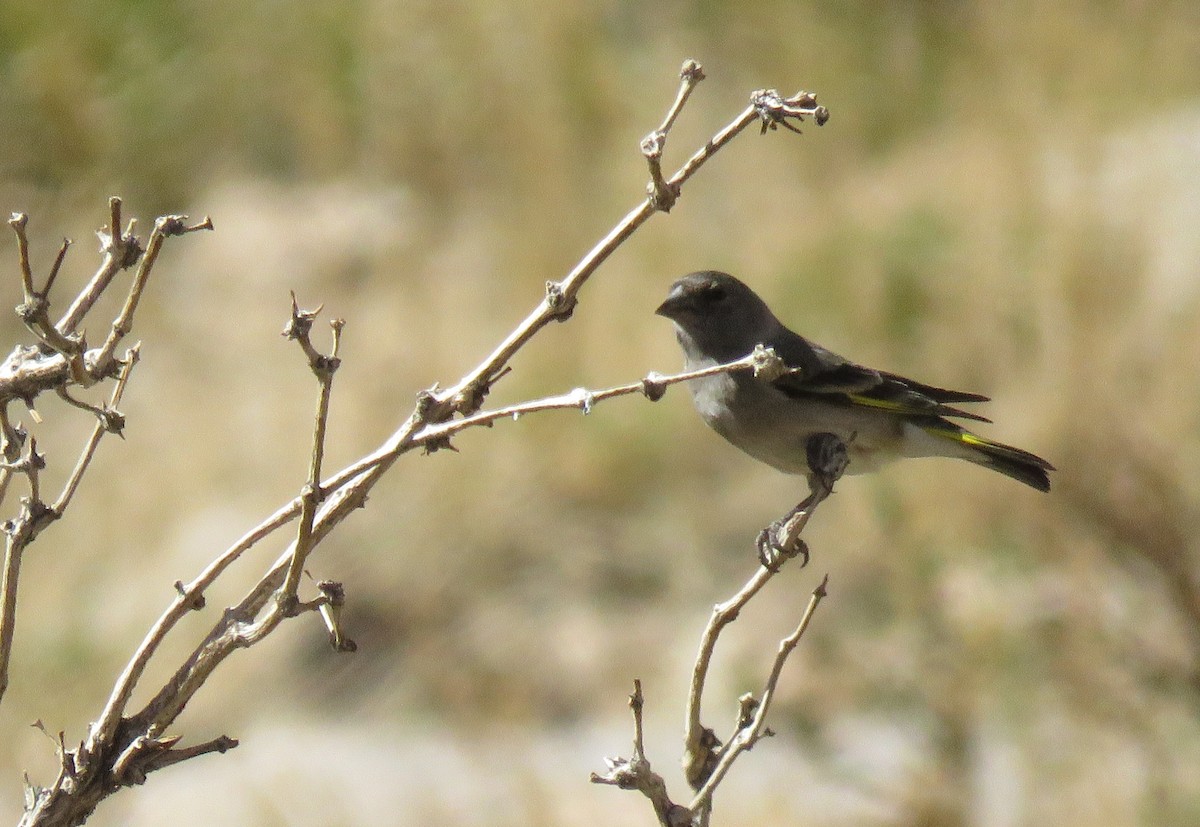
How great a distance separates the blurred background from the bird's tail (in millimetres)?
2044

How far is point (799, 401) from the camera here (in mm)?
3656

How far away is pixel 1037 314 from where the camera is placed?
23.8 ft

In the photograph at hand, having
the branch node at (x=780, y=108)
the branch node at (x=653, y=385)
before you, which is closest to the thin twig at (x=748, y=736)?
the branch node at (x=653, y=385)

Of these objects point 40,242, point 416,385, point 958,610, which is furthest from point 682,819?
point 416,385

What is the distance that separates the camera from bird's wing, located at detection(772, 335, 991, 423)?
12.1 feet

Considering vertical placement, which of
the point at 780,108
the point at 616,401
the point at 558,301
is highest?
the point at 616,401

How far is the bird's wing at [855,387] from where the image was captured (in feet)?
12.1

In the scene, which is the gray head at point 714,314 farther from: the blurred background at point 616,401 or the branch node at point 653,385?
the branch node at point 653,385

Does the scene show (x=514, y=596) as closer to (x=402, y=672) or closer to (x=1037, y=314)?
(x=402, y=672)

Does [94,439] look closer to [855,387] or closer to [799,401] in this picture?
[799,401]

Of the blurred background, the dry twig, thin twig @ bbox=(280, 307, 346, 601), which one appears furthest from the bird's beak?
thin twig @ bbox=(280, 307, 346, 601)

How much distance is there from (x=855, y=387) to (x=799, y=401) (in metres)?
0.24

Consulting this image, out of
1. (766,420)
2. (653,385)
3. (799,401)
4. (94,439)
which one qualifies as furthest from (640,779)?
(799,401)

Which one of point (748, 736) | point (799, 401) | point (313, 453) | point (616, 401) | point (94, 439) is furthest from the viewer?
point (616, 401)
